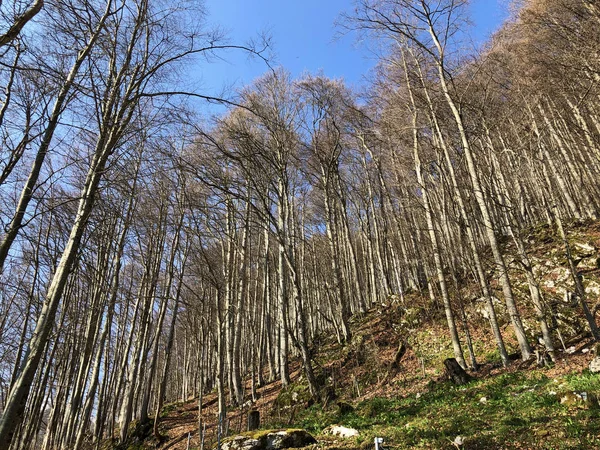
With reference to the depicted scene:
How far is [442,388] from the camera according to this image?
698cm

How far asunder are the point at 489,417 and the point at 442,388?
243 centimetres

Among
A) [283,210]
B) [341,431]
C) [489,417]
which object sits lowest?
[341,431]

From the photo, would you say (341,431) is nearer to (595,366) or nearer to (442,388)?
(442,388)

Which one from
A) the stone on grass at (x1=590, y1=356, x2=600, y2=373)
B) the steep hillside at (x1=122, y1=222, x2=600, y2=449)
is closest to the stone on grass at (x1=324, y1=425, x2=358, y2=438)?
the steep hillside at (x1=122, y1=222, x2=600, y2=449)

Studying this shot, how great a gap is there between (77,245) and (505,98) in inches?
577

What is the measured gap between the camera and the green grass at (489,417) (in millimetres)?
3832

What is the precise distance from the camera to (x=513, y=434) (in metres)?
4.02

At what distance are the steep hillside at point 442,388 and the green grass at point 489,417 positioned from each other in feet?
0.06

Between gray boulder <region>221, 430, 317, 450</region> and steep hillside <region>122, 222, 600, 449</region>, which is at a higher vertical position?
steep hillside <region>122, 222, 600, 449</region>

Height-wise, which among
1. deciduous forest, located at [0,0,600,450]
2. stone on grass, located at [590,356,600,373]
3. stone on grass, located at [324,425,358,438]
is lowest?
stone on grass, located at [324,425,358,438]

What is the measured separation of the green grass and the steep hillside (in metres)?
0.02

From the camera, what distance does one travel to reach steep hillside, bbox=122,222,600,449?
4.27m

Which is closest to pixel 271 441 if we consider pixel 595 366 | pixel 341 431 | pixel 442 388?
pixel 341 431

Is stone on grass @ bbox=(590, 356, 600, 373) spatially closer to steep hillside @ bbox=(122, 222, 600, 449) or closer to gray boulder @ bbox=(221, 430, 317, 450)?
steep hillside @ bbox=(122, 222, 600, 449)
